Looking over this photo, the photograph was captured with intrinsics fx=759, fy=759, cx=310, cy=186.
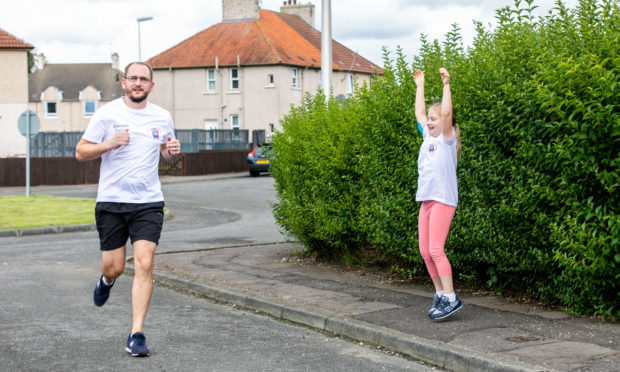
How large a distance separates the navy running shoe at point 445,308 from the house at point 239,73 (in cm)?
4505

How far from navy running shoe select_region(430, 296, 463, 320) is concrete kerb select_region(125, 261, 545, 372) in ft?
1.58

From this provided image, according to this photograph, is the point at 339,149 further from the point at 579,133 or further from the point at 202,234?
the point at 202,234

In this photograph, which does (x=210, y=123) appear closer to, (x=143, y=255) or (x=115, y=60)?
(x=115, y=60)

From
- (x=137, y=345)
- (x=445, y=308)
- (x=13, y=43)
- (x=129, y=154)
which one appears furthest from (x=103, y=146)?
(x=13, y=43)

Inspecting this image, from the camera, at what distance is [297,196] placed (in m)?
9.71

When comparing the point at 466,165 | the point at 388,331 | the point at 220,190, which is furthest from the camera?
the point at 220,190

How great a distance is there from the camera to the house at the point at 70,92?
245 ft

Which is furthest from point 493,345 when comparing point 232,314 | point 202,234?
point 202,234

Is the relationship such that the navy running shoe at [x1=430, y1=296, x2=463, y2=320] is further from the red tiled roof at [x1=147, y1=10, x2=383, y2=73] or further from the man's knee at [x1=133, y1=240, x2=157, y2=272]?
the red tiled roof at [x1=147, y1=10, x2=383, y2=73]

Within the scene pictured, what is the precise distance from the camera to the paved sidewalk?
16.9ft

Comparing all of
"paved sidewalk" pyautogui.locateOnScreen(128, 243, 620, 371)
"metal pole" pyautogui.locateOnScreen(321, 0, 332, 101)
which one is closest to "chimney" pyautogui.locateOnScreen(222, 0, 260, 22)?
"metal pole" pyautogui.locateOnScreen(321, 0, 332, 101)

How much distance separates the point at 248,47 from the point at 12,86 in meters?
16.1

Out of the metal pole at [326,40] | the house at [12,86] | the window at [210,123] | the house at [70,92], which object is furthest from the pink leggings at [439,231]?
the house at [70,92]

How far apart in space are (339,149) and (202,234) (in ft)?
21.1
